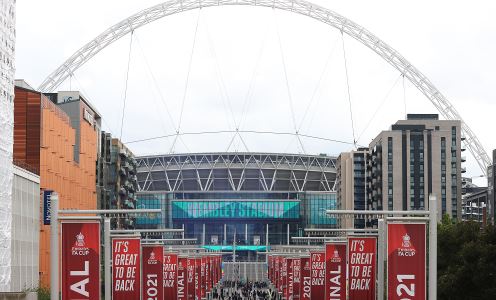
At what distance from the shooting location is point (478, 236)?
7206cm

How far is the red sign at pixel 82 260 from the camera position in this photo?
113 feet

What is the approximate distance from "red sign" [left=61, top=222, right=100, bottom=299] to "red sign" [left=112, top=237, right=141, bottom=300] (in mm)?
11881

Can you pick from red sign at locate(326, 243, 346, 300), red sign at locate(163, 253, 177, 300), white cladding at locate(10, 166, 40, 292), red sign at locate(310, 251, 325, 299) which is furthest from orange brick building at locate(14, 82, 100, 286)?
red sign at locate(326, 243, 346, 300)

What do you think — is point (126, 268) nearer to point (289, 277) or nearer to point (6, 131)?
point (6, 131)

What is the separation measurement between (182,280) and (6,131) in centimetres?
1818

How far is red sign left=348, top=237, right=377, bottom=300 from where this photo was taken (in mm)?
47969

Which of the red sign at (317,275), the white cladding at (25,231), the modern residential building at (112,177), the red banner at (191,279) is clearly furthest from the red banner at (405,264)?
the modern residential building at (112,177)

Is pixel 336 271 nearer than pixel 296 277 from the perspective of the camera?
Yes

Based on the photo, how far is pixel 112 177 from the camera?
591 feet

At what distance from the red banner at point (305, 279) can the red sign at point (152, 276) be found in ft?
78.2

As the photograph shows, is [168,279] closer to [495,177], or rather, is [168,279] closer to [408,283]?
[408,283]

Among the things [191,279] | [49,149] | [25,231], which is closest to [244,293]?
[191,279]

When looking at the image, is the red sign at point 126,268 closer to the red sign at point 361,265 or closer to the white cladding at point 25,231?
the red sign at point 361,265

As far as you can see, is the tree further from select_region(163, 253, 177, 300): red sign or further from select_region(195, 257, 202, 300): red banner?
select_region(195, 257, 202, 300): red banner
